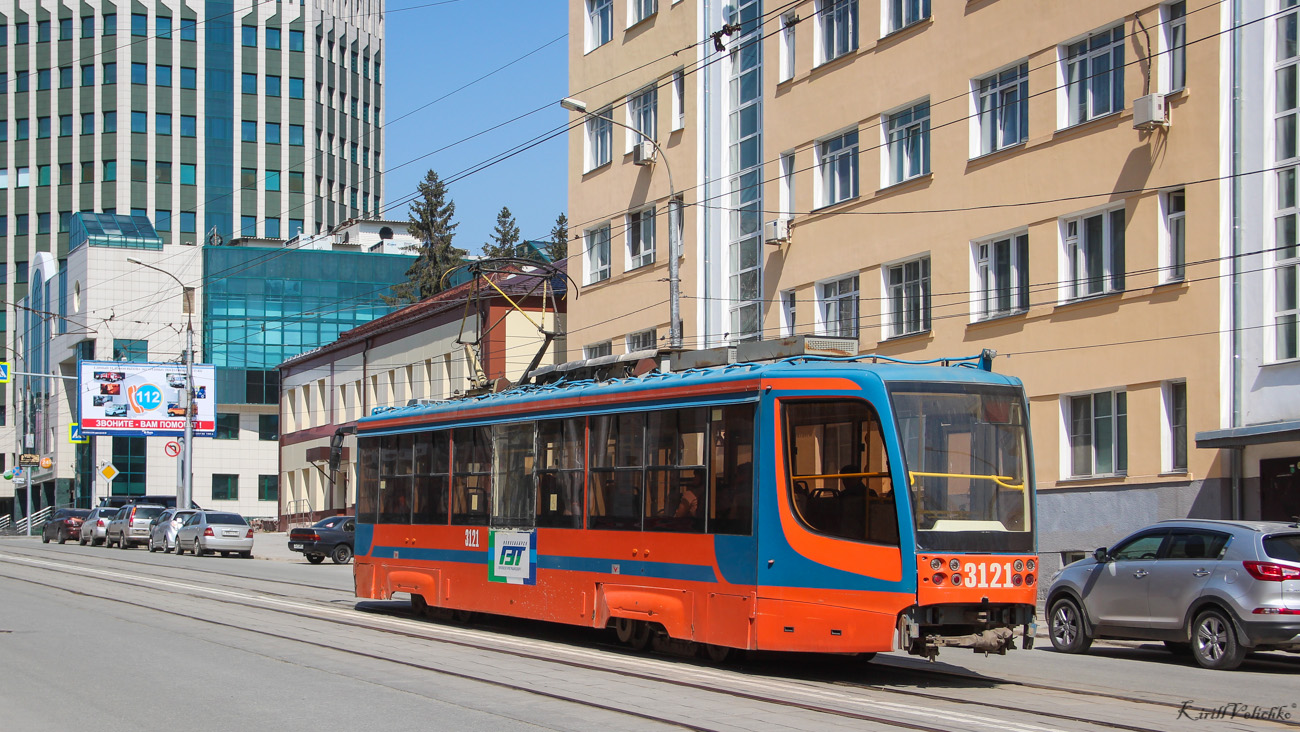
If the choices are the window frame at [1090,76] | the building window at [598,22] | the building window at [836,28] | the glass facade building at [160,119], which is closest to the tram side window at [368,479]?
the window frame at [1090,76]

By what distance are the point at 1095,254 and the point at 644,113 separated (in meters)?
15.5

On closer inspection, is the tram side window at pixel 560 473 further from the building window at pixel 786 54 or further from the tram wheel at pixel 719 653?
the building window at pixel 786 54

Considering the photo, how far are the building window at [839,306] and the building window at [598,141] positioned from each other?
32.5 feet

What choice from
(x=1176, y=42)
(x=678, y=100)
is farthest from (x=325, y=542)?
(x=1176, y=42)

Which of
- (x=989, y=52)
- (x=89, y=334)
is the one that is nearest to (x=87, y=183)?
(x=89, y=334)

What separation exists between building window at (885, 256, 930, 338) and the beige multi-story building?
53 mm

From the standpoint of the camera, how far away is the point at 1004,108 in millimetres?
24891

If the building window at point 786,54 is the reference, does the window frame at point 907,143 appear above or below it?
below

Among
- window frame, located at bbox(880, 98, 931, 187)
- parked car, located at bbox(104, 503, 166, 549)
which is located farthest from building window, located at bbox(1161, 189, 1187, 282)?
parked car, located at bbox(104, 503, 166, 549)

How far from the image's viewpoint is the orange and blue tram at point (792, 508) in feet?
37.7

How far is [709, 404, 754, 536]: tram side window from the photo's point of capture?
40.6 ft

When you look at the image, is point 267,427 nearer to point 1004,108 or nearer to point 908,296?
point 908,296

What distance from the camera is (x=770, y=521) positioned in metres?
12.1

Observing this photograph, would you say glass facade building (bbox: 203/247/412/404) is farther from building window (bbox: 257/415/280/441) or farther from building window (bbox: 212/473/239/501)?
building window (bbox: 212/473/239/501)
